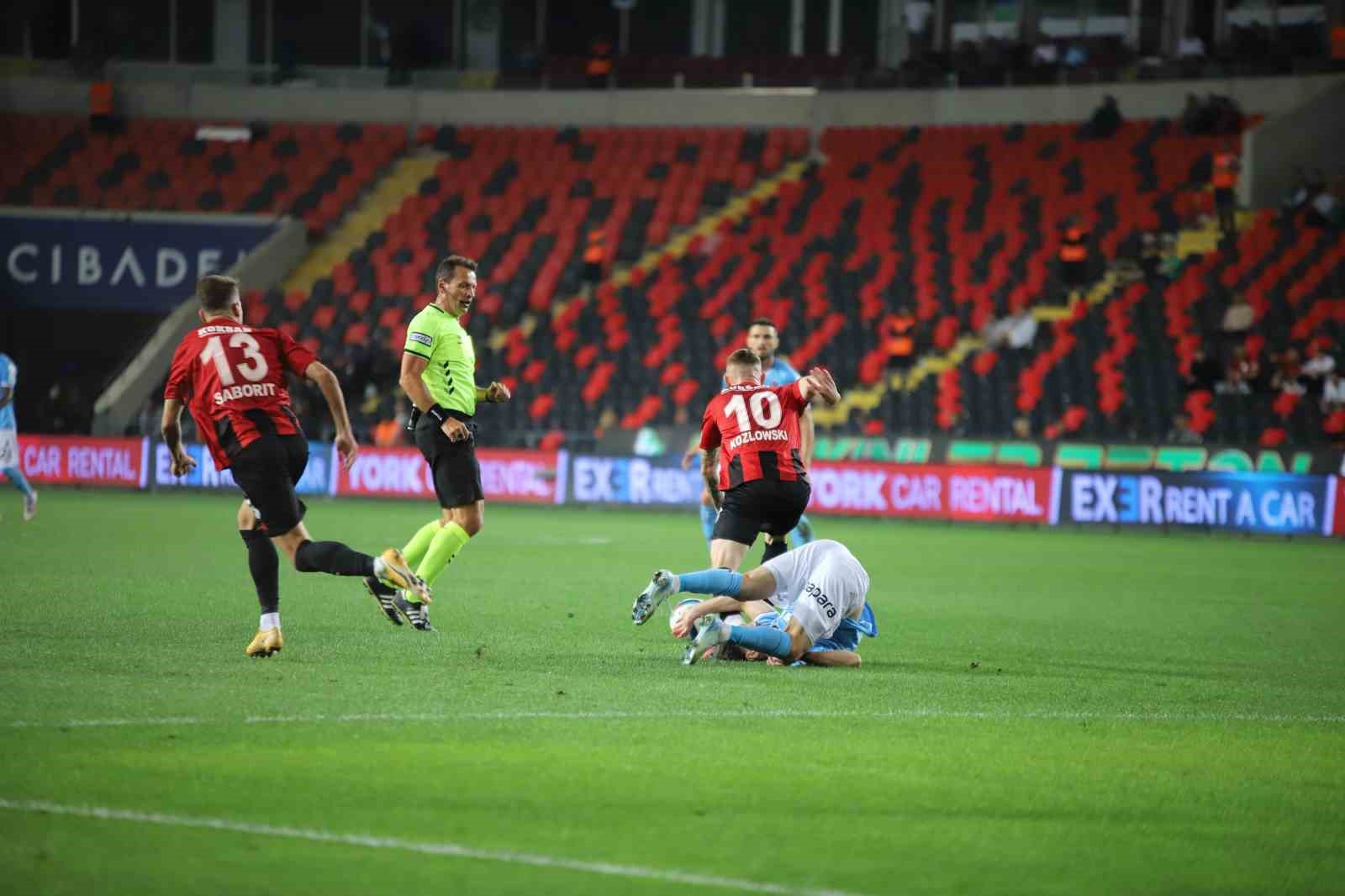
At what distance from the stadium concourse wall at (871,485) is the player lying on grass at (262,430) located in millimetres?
17887

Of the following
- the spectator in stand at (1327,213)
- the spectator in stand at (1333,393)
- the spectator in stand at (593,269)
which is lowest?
the spectator in stand at (1333,393)

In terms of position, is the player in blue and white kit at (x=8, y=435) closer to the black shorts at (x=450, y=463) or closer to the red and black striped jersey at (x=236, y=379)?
the black shorts at (x=450, y=463)

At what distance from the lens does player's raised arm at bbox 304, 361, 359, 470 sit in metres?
10.3

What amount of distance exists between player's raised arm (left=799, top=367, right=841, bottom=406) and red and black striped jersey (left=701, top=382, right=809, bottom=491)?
13cm

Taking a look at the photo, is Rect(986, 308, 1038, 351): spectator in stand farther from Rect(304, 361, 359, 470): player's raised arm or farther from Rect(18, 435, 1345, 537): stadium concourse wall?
Rect(304, 361, 359, 470): player's raised arm

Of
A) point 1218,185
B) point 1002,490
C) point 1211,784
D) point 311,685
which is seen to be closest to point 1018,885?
point 1211,784

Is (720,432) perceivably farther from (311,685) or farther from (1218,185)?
(1218,185)

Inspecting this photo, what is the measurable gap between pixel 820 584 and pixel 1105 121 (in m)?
29.8

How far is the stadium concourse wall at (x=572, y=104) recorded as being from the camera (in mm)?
40719

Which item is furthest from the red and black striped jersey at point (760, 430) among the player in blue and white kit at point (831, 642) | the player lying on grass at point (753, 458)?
the player in blue and white kit at point (831, 642)

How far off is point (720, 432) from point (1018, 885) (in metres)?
6.15

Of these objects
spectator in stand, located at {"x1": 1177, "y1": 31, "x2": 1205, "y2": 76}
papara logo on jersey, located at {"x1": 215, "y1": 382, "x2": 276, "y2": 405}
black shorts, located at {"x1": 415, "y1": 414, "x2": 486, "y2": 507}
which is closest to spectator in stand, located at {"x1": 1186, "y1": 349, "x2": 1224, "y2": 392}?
spectator in stand, located at {"x1": 1177, "y1": 31, "x2": 1205, "y2": 76}

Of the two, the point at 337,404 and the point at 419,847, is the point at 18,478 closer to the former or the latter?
the point at 337,404

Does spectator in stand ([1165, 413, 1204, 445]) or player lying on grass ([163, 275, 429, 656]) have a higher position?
player lying on grass ([163, 275, 429, 656])
